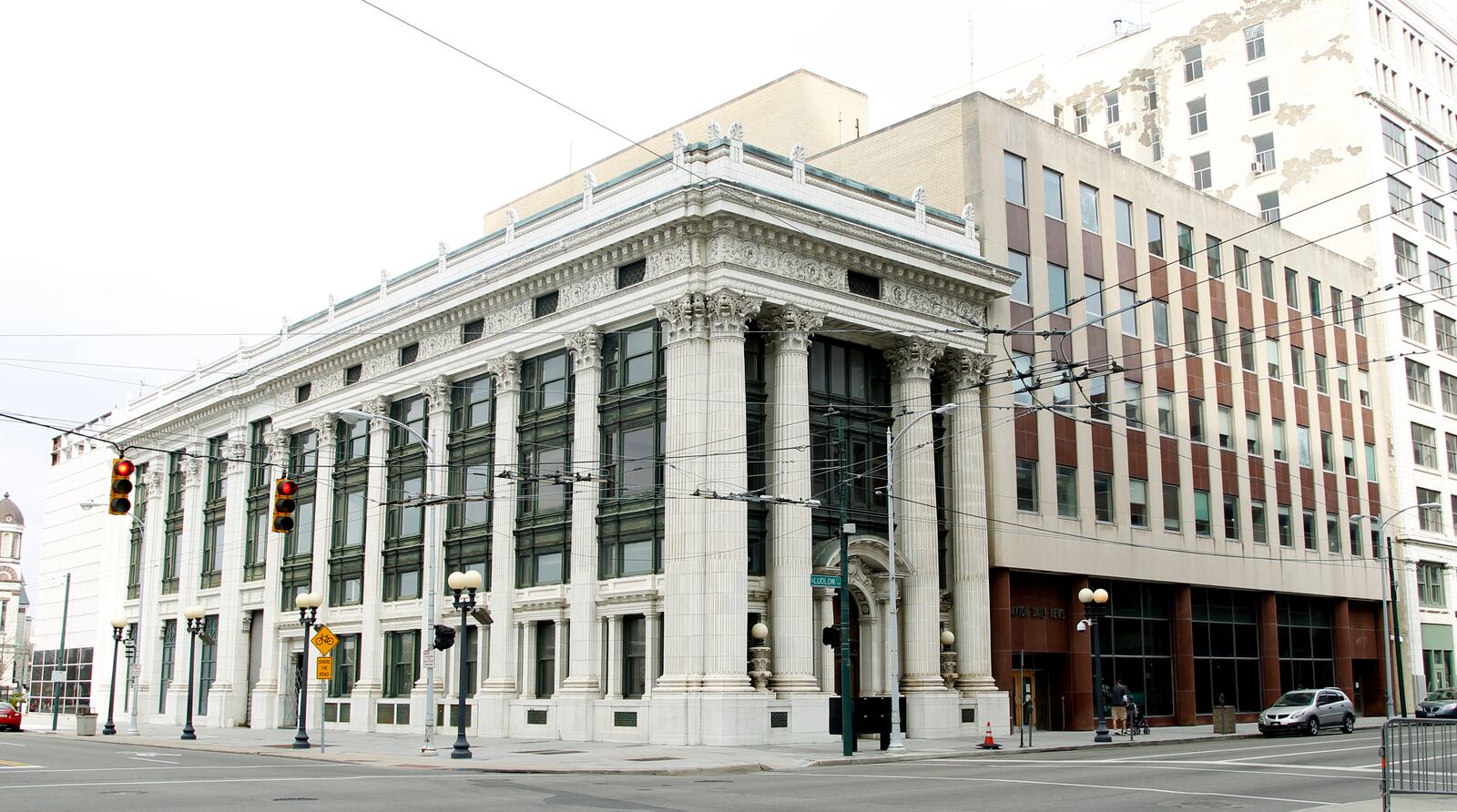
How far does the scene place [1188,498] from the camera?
55375mm

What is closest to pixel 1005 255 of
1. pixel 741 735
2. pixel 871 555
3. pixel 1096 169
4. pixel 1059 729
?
→ pixel 1096 169

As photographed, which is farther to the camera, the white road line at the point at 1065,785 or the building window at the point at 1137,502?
the building window at the point at 1137,502

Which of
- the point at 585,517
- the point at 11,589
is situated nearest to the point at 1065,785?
the point at 585,517

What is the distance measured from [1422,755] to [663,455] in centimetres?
2557

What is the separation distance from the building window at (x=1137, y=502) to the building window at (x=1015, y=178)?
493 inches

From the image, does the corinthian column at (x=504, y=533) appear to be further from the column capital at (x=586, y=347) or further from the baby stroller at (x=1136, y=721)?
the baby stroller at (x=1136, y=721)

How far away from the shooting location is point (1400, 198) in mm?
72500

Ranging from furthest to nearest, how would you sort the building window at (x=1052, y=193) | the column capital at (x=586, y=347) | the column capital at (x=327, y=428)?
the column capital at (x=327, y=428) < the building window at (x=1052, y=193) < the column capital at (x=586, y=347)

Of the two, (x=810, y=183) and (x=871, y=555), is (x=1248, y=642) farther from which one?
(x=810, y=183)

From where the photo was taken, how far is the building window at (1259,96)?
243ft

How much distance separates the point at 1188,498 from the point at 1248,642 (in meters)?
8.54

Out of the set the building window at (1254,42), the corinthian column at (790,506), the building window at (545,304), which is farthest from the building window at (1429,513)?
the building window at (545,304)

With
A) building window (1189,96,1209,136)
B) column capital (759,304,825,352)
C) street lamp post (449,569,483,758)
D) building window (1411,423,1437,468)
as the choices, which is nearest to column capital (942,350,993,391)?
column capital (759,304,825,352)

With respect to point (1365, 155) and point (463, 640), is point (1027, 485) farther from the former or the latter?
point (1365, 155)
